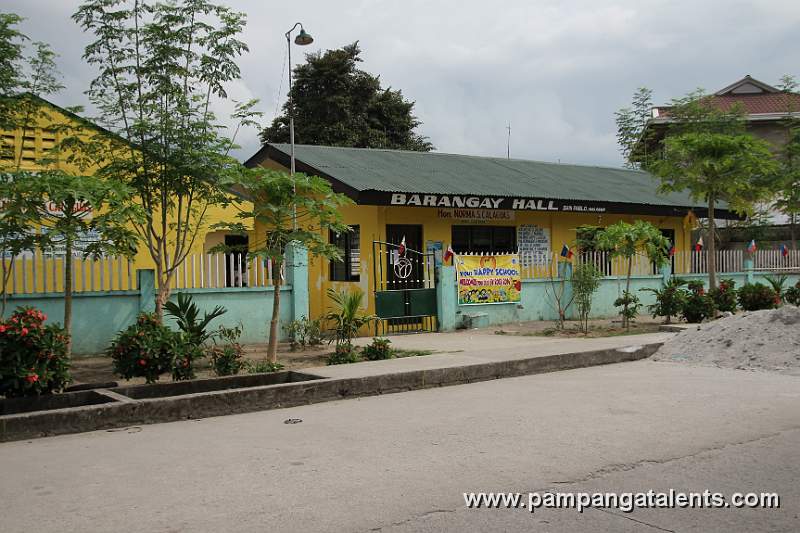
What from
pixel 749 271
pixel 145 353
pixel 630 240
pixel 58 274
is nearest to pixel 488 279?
pixel 630 240

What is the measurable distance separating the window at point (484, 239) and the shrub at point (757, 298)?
5936 mm

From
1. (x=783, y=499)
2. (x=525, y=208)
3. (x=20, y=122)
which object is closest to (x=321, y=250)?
(x=20, y=122)

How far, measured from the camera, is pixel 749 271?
75.8 ft

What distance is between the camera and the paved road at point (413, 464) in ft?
14.9

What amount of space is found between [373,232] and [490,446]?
11.3m

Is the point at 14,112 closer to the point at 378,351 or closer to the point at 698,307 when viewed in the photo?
the point at 378,351

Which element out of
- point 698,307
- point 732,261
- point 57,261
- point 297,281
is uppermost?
point 732,261

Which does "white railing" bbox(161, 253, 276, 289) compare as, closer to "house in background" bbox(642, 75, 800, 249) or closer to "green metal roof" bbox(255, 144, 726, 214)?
"green metal roof" bbox(255, 144, 726, 214)

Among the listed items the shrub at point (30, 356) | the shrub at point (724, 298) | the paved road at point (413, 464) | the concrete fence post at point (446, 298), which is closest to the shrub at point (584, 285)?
the concrete fence post at point (446, 298)

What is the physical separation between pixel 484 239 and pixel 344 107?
16985mm

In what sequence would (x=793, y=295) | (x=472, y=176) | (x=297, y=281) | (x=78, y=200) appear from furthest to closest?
(x=472, y=176)
(x=793, y=295)
(x=297, y=281)
(x=78, y=200)

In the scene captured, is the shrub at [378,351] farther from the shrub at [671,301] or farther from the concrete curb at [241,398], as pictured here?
the shrub at [671,301]

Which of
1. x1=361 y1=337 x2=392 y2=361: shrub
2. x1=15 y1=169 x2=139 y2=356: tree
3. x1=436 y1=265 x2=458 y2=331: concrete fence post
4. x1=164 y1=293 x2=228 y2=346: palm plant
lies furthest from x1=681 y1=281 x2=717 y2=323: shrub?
x1=15 y1=169 x2=139 y2=356: tree

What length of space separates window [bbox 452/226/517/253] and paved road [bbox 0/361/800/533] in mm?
10502
